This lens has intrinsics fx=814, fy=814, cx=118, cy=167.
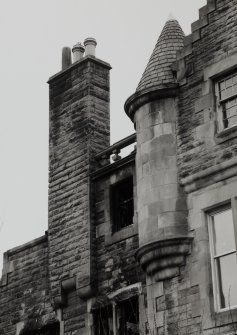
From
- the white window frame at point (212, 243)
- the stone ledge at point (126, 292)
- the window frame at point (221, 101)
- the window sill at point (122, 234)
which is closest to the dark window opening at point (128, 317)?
the stone ledge at point (126, 292)

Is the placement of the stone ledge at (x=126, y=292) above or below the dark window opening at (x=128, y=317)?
above

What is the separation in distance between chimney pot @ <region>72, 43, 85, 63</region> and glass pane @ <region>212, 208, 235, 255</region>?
8182 mm

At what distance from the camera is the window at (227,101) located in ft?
56.4

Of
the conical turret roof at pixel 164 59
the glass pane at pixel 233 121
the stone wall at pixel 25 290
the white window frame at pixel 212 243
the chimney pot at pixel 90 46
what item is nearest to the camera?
the white window frame at pixel 212 243

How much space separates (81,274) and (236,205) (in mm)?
5031

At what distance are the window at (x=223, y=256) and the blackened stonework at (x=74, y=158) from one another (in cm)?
402

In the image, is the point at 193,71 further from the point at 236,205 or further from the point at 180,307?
the point at 180,307

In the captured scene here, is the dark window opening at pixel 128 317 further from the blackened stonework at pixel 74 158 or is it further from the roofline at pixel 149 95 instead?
the roofline at pixel 149 95

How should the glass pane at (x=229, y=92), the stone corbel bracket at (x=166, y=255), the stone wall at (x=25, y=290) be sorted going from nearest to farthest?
the stone corbel bracket at (x=166, y=255)
the glass pane at (x=229, y=92)
the stone wall at (x=25, y=290)

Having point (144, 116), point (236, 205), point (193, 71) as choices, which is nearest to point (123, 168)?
point (144, 116)

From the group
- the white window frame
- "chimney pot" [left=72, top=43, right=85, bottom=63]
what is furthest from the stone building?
"chimney pot" [left=72, top=43, right=85, bottom=63]

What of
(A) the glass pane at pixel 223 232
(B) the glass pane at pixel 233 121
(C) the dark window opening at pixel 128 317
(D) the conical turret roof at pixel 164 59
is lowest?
(C) the dark window opening at pixel 128 317

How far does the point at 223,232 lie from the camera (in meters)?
16.3

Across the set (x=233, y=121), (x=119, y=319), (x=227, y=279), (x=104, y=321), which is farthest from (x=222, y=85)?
(x=104, y=321)
